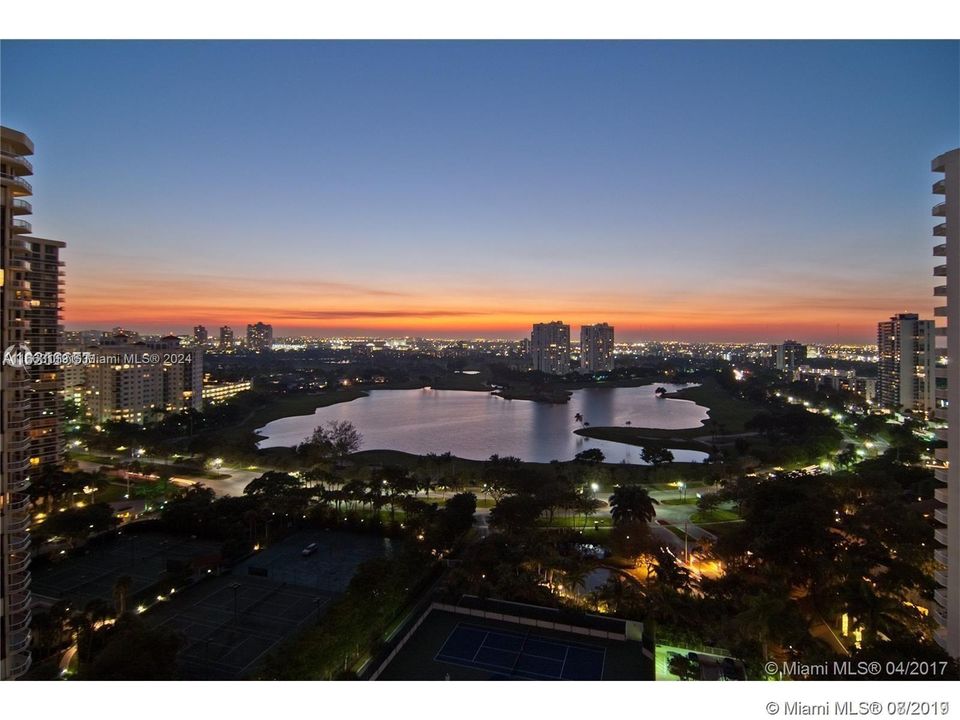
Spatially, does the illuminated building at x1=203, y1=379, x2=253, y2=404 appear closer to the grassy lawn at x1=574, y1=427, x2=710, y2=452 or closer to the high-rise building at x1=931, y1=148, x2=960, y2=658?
the grassy lawn at x1=574, y1=427, x2=710, y2=452

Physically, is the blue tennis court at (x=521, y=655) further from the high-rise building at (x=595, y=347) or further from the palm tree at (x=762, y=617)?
the high-rise building at (x=595, y=347)

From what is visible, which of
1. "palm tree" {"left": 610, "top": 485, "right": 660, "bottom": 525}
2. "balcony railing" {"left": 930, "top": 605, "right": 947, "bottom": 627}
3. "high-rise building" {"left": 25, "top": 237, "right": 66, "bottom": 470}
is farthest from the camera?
"high-rise building" {"left": 25, "top": 237, "right": 66, "bottom": 470}

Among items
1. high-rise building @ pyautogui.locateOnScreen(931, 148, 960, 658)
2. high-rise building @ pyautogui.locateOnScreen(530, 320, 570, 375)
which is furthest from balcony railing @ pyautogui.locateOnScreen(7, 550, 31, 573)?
high-rise building @ pyautogui.locateOnScreen(530, 320, 570, 375)

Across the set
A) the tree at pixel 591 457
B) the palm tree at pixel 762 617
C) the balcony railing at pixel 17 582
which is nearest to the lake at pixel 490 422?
the tree at pixel 591 457

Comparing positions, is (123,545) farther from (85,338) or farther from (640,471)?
(85,338)

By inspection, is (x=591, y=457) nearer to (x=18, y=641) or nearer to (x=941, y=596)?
(x=941, y=596)

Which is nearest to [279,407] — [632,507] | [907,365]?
[632,507]
